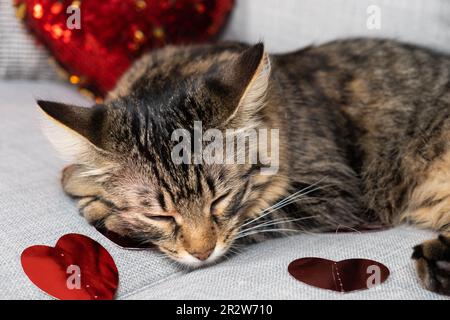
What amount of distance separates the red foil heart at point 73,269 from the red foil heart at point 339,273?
0.38m

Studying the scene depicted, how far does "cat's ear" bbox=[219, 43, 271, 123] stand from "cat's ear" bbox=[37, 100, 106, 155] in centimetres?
28

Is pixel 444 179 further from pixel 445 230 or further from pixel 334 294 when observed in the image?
pixel 334 294

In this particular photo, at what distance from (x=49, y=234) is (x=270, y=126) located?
579 mm

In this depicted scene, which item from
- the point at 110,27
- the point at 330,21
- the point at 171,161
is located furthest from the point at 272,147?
the point at 110,27

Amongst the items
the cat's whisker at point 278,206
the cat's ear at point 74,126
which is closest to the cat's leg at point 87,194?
the cat's ear at point 74,126

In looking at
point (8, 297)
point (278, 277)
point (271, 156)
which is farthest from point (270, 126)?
point (8, 297)

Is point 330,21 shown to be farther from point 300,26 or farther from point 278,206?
point 278,206

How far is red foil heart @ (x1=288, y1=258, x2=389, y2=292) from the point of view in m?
1.08

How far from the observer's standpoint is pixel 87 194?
1.36 meters

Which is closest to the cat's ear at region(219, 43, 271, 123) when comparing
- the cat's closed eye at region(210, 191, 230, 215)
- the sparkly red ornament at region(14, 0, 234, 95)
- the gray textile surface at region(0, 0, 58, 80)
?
the cat's closed eye at region(210, 191, 230, 215)

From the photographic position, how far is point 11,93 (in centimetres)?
210

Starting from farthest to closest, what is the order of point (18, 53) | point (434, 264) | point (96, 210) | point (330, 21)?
point (18, 53)
point (330, 21)
point (96, 210)
point (434, 264)

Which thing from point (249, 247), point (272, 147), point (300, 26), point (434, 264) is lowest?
point (249, 247)

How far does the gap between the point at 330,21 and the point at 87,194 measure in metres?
1.07
